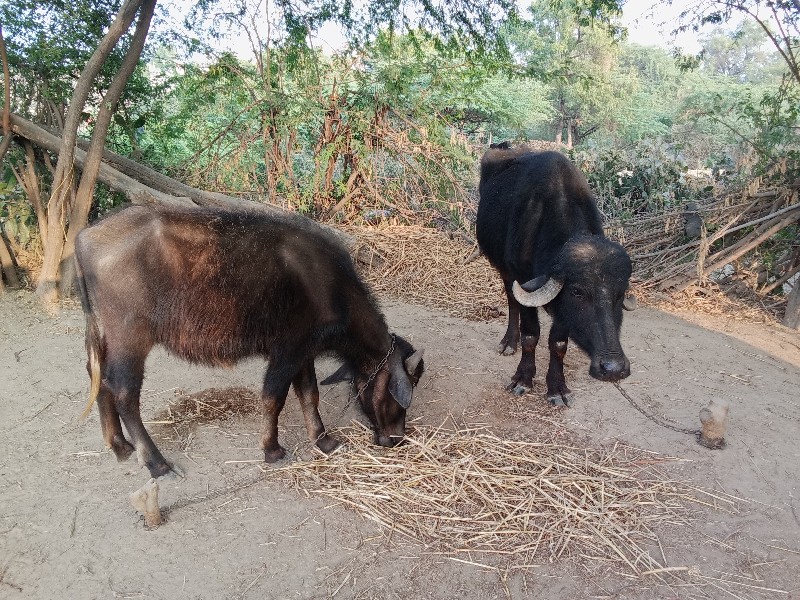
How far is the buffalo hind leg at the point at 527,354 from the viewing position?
522 centimetres

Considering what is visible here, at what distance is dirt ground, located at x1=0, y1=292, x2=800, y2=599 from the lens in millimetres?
2969

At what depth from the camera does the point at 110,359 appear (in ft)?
12.1

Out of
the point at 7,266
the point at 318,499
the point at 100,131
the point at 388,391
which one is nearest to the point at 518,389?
the point at 388,391

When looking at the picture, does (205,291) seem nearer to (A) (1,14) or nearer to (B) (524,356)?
(B) (524,356)

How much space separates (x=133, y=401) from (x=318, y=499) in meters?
1.29

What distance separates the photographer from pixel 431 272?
873 cm

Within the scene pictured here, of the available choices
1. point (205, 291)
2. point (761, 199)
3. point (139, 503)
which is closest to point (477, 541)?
point (139, 503)

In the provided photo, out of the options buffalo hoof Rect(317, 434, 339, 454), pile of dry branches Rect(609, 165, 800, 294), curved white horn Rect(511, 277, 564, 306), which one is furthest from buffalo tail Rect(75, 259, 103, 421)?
pile of dry branches Rect(609, 165, 800, 294)

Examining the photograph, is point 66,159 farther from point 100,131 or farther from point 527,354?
point 527,354

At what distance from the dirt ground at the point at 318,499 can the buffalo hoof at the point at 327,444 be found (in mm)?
159

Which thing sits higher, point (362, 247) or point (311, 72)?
point (311, 72)

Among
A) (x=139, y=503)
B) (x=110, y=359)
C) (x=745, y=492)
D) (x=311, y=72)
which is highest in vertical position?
(x=311, y=72)

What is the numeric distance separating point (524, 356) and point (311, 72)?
21.3 ft

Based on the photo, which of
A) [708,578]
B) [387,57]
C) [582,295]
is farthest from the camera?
[387,57]
